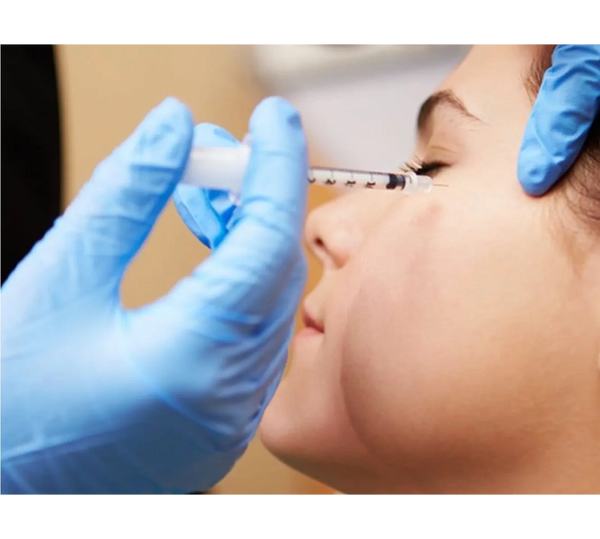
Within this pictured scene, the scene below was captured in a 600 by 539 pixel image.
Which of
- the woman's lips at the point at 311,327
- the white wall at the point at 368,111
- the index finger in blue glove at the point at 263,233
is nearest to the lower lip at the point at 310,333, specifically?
the woman's lips at the point at 311,327

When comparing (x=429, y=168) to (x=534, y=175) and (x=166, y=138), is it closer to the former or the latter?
(x=534, y=175)

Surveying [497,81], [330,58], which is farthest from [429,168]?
[330,58]

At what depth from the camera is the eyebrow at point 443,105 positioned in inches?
30.4

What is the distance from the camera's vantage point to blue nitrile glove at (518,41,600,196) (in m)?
0.66

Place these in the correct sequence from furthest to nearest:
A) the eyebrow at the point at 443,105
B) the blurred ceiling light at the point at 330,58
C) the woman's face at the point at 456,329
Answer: the blurred ceiling light at the point at 330,58
the eyebrow at the point at 443,105
the woman's face at the point at 456,329

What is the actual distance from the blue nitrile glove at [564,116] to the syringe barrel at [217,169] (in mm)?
309

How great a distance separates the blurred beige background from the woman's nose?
52 centimetres

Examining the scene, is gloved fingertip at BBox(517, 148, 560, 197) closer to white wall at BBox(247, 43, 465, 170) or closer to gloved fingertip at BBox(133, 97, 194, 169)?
gloved fingertip at BBox(133, 97, 194, 169)

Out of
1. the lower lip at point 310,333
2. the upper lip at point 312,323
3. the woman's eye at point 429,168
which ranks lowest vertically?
the lower lip at point 310,333

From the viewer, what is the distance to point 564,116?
2.16 feet

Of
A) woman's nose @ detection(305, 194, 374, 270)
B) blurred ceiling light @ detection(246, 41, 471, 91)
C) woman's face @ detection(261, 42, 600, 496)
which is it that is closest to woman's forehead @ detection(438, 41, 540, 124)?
woman's face @ detection(261, 42, 600, 496)

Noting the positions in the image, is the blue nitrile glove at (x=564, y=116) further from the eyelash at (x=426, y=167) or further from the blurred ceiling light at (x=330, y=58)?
the blurred ceiling light at (x=330, y=58)

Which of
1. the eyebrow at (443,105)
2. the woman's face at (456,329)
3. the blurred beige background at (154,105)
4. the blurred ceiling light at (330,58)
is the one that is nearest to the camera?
the woman's face at (456,329)
